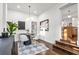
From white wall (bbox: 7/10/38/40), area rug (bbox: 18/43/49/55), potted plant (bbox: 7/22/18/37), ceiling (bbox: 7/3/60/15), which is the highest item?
ceiling (bbox: 7/3/60/15)

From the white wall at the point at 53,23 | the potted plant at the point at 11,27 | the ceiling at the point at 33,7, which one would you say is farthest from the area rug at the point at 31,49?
the ceiling at the point at 33,7

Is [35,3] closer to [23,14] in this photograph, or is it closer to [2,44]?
[23,14]

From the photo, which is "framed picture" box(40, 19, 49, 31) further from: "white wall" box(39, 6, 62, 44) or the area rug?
the area rug

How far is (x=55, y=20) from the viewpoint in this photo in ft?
7.97

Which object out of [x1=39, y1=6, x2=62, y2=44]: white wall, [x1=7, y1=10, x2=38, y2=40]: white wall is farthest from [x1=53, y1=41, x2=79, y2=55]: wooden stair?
[x1=7, y1=10, x2=38, y2=40]: white wall

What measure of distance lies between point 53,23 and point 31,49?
0.75 m

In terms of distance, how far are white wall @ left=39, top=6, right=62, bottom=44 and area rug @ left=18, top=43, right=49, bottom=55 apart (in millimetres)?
191

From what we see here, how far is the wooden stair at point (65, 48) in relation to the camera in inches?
88.4

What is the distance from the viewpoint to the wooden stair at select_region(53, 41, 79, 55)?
2244 millimetres

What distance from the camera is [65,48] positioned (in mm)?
2316

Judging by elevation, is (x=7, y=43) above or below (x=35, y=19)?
below

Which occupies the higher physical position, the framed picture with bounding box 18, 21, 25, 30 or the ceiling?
the ceiling

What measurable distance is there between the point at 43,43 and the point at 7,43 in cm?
77

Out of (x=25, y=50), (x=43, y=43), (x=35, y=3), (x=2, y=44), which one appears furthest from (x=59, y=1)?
(x=2, y=44)
